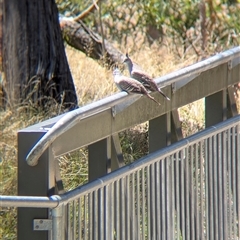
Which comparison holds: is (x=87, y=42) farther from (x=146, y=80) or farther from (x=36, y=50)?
(x=146, y=80)

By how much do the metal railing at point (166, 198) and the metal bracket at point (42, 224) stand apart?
4cm

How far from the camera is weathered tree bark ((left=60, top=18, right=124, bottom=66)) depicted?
433 inches

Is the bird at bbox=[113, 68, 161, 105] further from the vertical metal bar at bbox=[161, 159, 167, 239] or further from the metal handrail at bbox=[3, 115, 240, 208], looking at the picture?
the vertical metal bar at bbox=[161, 159, 167, 239]

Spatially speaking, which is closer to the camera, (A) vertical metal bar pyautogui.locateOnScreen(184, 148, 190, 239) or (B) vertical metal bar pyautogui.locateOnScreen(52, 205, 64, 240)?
(B) vertical metal bar pyautogui.locateOnScreen(52, 205, 64, 240)

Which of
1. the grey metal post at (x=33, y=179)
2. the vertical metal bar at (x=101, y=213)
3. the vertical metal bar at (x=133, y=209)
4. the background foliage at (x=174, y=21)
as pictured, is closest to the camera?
the grey metal post at (x=33, y=179)

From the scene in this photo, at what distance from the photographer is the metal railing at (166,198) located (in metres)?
3.39

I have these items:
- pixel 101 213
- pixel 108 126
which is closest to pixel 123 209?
pixel 101 213

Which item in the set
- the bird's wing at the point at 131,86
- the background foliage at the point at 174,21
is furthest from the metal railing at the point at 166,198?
the background foliage at the point at 174,21

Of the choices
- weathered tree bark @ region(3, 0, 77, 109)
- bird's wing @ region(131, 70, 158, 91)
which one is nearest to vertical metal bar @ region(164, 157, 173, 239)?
bird's wing @ region(131, 70, 158, 91)

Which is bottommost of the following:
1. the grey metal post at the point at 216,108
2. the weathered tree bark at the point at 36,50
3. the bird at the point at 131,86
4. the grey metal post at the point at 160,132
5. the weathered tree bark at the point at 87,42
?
the grey metal post at the point at 160,132

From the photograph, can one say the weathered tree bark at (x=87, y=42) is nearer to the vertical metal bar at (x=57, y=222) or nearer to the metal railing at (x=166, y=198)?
the metal railing at (x=166, y=198)

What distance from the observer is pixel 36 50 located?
8.84 meters

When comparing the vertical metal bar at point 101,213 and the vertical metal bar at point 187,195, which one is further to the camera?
the vertical metal bar at point 187,195

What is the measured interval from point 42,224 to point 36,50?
18.7ft
